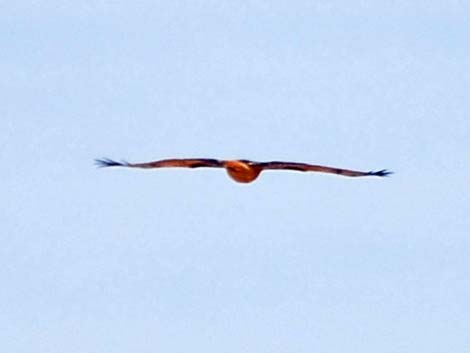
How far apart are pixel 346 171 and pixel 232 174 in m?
2.71

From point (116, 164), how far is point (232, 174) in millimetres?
3456

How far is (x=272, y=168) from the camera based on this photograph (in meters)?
72.4

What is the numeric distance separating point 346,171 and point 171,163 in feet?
11.0

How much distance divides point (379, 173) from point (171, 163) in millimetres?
3981

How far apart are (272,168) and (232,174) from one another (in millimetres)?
844

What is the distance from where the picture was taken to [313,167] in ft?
241

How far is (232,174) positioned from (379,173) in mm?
3339

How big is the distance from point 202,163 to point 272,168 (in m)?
1.66

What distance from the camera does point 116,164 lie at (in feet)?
245

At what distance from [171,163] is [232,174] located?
7.63 ft

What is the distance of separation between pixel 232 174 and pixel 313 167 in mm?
2065

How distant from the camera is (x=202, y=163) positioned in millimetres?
73375

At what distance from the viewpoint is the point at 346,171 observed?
73.6 metres

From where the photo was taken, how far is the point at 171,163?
243ft
